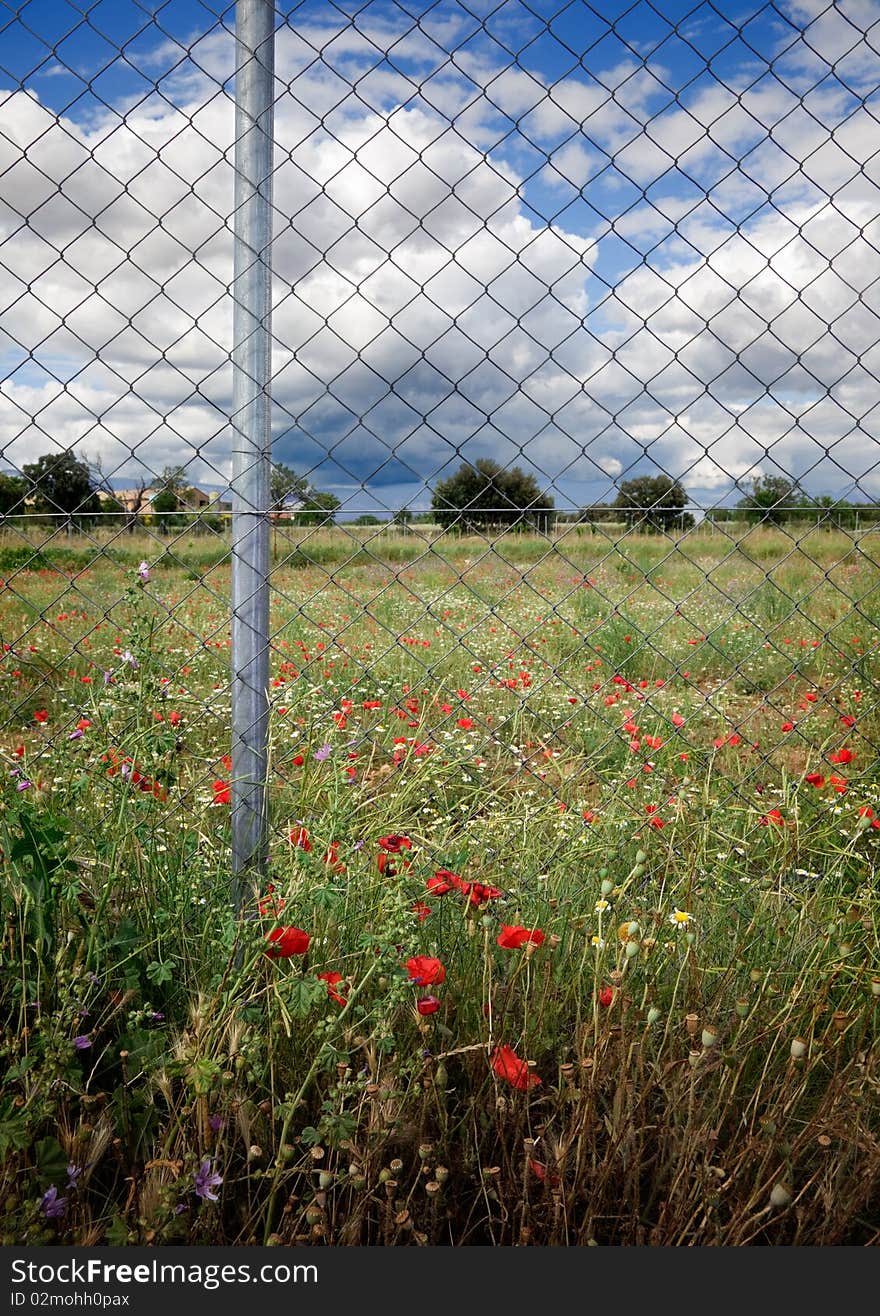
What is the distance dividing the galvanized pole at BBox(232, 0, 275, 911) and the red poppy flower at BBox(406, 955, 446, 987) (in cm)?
34

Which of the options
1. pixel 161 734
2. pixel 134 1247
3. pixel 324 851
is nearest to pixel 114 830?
pixel 161 734

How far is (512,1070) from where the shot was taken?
3.91 feet

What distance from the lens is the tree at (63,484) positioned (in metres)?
1.55

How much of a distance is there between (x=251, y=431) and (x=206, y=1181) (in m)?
1.13

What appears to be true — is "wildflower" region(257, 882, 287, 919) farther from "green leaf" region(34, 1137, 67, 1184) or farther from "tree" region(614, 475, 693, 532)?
"tree" region(614, 475, 693, 532)

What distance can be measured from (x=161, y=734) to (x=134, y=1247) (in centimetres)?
78

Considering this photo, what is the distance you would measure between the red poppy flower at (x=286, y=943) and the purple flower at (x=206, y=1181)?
0.27m

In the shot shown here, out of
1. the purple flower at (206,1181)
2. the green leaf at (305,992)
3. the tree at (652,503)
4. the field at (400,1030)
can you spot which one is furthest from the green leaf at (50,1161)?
the tree at (652,503)

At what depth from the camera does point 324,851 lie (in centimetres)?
153

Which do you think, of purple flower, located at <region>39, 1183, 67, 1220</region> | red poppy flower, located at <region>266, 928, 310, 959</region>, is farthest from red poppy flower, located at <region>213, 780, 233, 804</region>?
purple flower, located at <region>39, 1183, 67, 1220</region>

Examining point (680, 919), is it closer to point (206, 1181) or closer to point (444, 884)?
point (444, 884)

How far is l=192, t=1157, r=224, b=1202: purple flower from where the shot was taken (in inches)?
45.4

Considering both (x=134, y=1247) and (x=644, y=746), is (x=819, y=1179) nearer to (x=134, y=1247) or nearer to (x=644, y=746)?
(x=134, y=1247)

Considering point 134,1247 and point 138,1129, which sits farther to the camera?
point 138,1129
